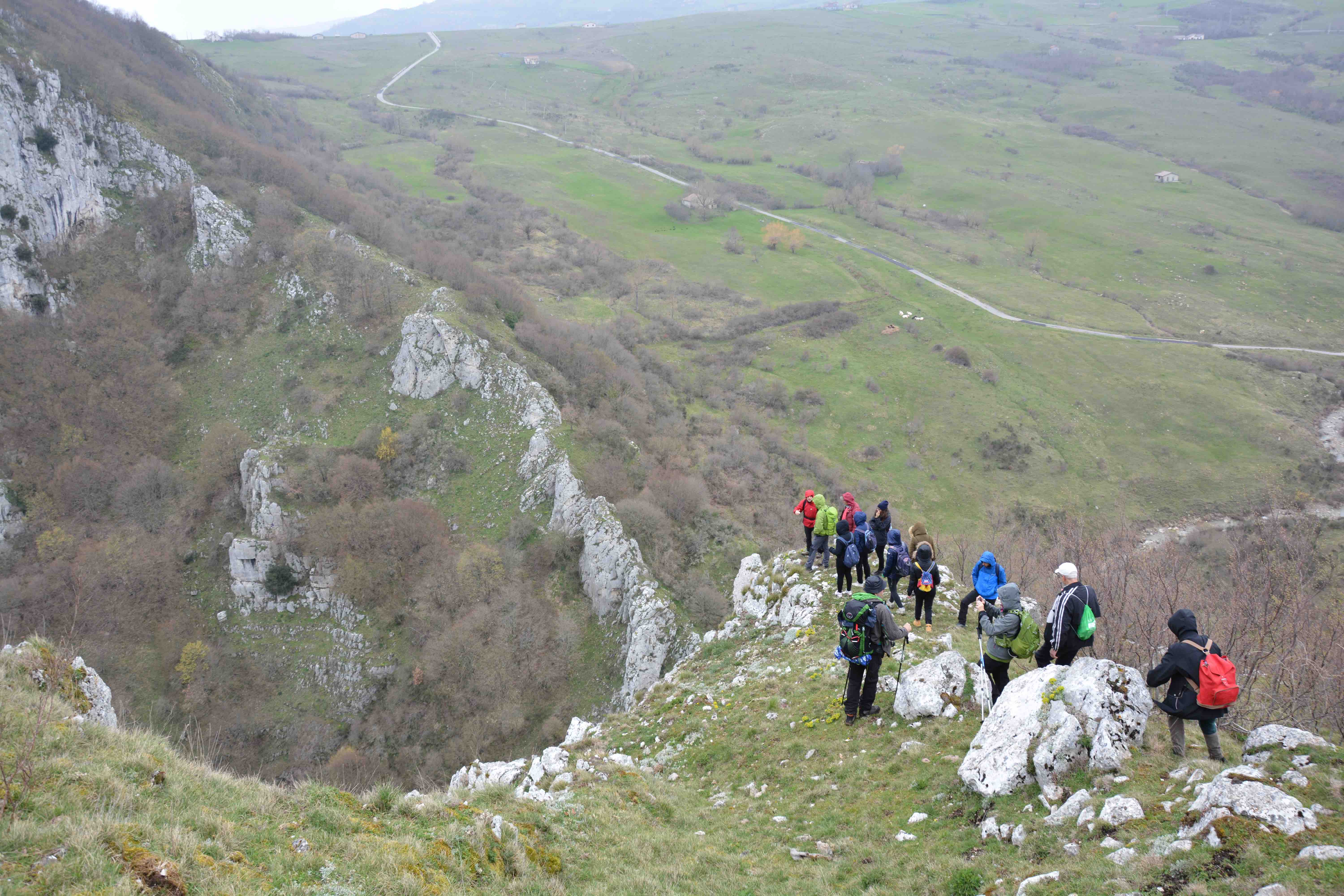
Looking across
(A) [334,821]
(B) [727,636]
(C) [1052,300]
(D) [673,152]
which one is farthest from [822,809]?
(D) [673,152]

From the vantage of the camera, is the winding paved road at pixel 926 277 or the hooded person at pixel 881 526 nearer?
the hooded person at pixel 881 526

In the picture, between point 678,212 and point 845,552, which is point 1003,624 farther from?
point 678,212

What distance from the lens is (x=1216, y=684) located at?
9.15 meters

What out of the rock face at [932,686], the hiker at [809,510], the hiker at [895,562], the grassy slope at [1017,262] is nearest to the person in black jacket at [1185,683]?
the rock face at [932,686]

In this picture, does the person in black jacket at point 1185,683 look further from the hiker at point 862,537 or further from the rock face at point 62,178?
the rock face at point 62,178

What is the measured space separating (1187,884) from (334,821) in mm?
11538

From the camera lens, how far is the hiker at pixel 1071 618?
1119cm

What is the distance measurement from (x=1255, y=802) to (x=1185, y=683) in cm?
207

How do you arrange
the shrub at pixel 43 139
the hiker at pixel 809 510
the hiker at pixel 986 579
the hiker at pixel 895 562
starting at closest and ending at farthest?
the hiker at pixel 986 579, the hiker at pixel 895 562, the hiker at pixel 809 510, the shrub at pixel 43 139

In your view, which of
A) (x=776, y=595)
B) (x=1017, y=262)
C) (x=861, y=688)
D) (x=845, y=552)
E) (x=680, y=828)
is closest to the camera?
(x=680, y=828)

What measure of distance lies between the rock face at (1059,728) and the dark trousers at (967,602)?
7.22 feet

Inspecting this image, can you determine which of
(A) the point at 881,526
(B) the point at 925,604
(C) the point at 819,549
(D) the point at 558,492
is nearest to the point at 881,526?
(A) the point at 881,526

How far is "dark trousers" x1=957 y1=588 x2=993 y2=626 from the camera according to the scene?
550 inches

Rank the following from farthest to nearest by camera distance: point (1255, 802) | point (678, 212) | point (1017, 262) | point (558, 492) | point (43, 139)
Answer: point (678, 212) < point (1017, 262) < point (43, 139) < point (558, 492) < point (1255, 802)
